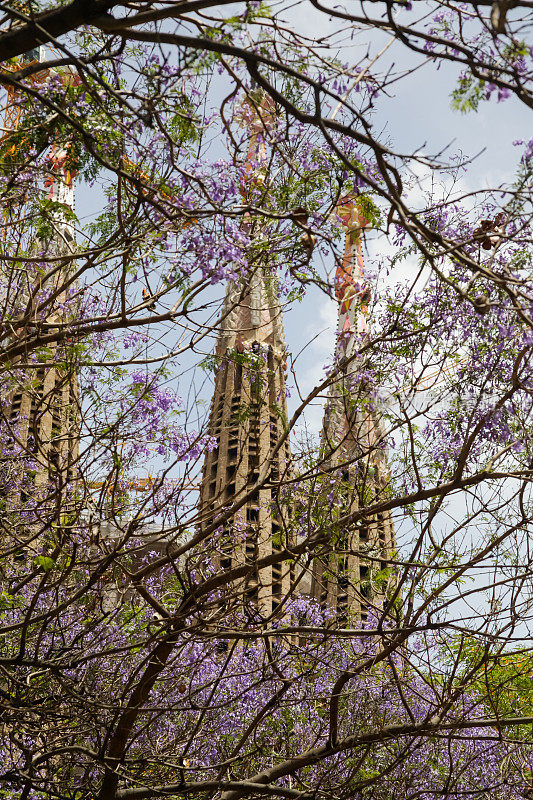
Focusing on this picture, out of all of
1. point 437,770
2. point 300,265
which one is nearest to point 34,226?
point 300,265

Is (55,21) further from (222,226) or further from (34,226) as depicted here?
(34,226)

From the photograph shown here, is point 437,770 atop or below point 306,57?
below

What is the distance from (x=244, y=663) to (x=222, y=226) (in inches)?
469

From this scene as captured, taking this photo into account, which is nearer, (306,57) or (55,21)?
(55,21)

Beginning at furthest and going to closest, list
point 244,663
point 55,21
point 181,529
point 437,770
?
point 244,663 → point 437,770 → point 181,529 → point 55,21

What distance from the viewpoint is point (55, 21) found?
457 cm

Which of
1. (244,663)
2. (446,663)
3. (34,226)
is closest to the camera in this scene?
→ (34,226)

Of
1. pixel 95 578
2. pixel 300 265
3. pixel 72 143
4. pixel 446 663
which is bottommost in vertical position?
pixel 95 578

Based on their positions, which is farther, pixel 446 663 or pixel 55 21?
pixel 446 663

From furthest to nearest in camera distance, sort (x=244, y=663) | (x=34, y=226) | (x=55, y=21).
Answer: (x=244, y=663) < (x=34, y=226) < (x=55, y=21)

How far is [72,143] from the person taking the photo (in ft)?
21.7

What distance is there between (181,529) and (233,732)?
784 cm

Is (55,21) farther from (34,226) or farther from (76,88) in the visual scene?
(34,226)

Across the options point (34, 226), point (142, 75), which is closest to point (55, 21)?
point (142, 75)
